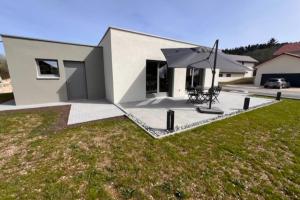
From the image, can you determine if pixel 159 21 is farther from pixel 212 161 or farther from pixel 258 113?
pixel 212 161

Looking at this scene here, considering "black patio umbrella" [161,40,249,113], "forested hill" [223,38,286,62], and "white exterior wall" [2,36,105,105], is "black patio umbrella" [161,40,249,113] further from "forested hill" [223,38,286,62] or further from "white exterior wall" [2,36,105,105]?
"forested hill" [223,38,286,62]

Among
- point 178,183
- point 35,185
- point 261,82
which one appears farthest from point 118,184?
point 261,82

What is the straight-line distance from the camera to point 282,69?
859 inches

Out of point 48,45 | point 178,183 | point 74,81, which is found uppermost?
point 48,45

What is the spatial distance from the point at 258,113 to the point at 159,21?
8697 millimetres

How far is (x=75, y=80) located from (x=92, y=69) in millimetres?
1275

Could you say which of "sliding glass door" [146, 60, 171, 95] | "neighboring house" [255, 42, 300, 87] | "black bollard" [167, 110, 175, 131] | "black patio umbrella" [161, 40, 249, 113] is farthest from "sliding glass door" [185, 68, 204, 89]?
"neighboring house" [255, 42, 300, 87]

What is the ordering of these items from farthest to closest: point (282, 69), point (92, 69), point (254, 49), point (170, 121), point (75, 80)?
point (254, 49) → point (282, 69) → point (92, 69) → point (75, 80) → point (170, 121)

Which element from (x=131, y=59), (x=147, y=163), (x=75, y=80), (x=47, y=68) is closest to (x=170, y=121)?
(x=147, y=163)

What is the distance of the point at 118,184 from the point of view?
2314mm

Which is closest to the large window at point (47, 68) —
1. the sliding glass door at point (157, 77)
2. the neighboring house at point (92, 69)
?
the neighboring house at point (92, 69)

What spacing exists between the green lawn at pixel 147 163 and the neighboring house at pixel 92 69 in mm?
3726

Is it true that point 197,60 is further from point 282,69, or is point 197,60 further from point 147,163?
point 282,69

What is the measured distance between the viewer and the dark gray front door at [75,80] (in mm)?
8422
